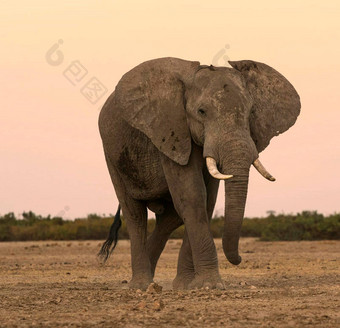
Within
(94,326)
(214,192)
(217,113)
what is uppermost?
(217,113)

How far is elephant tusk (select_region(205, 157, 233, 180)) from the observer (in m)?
10.5

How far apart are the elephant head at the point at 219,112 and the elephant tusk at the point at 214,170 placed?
0.03ft

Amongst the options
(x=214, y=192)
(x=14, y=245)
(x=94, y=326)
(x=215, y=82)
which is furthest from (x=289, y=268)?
(x=14, y=245)

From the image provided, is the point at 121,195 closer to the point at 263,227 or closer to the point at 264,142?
the point at 264,142

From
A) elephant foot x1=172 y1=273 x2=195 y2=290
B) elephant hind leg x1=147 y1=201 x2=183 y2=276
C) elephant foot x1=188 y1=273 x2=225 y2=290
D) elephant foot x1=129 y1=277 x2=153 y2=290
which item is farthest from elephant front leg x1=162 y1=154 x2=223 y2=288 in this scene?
elephant hind leg x1=147 y1=201 x2=183 y2=276

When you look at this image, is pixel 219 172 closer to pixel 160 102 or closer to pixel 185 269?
pixel 160 102

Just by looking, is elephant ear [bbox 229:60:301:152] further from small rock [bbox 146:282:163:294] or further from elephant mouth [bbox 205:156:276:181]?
small rock [bbox 146:282:163:294]

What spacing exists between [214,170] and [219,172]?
81mm

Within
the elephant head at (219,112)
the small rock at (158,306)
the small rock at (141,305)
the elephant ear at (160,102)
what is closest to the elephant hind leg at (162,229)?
the elephant ear at (160,102)

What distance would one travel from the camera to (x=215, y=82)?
11.1 m

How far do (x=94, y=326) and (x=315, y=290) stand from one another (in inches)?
149

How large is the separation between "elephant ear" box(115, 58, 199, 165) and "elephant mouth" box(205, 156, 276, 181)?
2.15 feet

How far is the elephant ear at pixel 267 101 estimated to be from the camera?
11633mm

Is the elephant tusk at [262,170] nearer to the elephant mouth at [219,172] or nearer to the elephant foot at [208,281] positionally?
the elephant mouth at [219,172]
